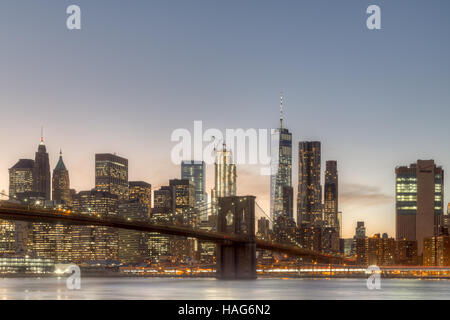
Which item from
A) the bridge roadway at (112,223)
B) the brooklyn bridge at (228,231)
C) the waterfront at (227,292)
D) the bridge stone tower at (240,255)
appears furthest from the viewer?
the bridge stone tower at (240,255)

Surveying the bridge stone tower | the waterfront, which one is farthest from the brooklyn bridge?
the waterfront

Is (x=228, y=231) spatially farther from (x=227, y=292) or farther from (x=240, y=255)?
(x=227, y=292)

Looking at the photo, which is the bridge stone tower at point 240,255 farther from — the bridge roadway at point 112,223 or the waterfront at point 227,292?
the waterfront at point 227,292

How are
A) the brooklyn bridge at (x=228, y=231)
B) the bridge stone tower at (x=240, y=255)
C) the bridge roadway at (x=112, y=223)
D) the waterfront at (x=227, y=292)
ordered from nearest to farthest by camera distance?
the waterfront at (x=227, y=292)
the bridge roadway at (x=112, y=223)
the brooklyn bridge at (x=228, y=231)
the bridge stone tower at (x=240, y=255)

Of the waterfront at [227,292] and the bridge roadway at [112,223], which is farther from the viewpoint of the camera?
the bridge roadway at [112,223]

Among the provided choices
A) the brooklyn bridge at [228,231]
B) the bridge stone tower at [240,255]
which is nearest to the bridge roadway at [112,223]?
the brooklyn bridge at [228,231]

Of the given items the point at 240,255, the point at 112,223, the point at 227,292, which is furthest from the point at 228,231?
the point at 227,292

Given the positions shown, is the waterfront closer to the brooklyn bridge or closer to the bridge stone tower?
the brooklyn bridge

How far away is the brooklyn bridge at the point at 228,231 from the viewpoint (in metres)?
70.8
